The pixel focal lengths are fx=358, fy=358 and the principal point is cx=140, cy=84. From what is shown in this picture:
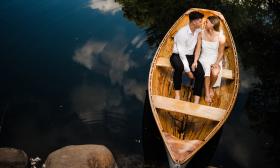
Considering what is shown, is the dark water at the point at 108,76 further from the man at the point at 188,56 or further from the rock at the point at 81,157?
the man at the point at 188,56

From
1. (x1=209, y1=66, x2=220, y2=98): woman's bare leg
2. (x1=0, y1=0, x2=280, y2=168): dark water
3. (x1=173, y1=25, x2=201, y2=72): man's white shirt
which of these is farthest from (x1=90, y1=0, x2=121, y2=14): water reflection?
(x1=209, y1=66, x2=220, y2=98): woman's bare leg

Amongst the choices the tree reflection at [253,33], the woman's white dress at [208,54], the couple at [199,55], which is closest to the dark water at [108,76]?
the tree reflection at [253,33]

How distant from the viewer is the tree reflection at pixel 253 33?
9.84 metres

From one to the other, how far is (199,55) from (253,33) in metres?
5.63

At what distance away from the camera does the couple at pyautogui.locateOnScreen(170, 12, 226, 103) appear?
330 inches

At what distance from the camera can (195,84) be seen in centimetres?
841

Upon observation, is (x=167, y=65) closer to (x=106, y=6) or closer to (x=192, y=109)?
(x=192, y=109)

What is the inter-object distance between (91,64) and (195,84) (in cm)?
449

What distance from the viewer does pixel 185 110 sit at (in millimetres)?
7793

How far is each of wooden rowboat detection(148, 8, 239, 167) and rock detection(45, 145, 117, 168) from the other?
4.66 ft

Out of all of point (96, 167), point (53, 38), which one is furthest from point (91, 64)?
point (96, 167)

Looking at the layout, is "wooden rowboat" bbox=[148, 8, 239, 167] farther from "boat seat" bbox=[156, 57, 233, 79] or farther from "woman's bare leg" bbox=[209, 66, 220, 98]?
"woman's bare leg" bbox=[209, 66, 220, 98]

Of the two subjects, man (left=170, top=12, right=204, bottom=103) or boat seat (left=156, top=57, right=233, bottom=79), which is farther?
boat seat (left=156, top=57, right=233, bottom=79)

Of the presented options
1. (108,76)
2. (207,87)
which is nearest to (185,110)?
(207,87)
